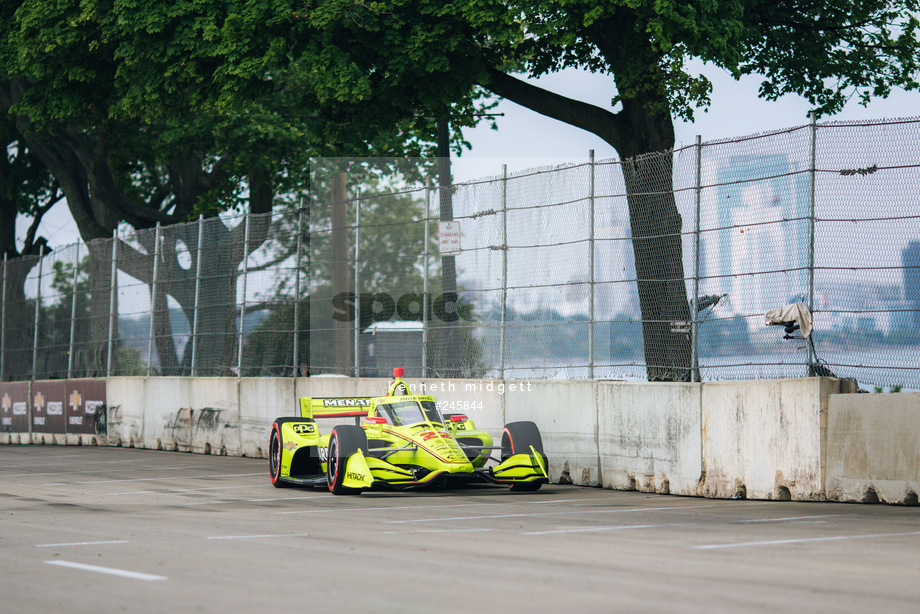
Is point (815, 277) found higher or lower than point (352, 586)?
higher

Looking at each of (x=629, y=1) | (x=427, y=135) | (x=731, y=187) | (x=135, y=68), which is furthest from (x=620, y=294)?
(x=135, y=68)

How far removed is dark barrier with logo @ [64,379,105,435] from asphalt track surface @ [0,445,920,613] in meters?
12.1

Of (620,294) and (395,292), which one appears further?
(395,292)

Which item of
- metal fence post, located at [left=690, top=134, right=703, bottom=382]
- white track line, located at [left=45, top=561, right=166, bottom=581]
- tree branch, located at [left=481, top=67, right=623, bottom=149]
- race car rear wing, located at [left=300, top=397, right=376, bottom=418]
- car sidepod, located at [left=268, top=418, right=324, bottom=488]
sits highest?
tree branch, located at [left=481, top=67, right=623, bottom=149]

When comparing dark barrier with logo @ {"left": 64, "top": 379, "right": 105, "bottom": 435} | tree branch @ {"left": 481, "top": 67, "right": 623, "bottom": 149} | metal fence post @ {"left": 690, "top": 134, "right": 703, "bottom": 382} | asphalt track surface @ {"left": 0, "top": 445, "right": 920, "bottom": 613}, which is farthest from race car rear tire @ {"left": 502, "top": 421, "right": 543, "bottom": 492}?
dark barrier with logo @ {"left": 64, "top": 379, "right": 105, "bottom": 435}

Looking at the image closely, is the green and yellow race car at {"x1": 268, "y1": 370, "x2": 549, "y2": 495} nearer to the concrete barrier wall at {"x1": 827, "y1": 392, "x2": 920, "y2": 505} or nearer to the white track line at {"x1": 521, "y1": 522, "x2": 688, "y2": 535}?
the concrete barrier wall at {"x1": 827, "y1": 392, "x2": 920, "y2": 505}

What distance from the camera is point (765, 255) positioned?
42.7 feet

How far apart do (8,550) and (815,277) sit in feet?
27.2

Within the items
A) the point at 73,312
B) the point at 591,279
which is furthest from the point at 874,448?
the point at 73,312

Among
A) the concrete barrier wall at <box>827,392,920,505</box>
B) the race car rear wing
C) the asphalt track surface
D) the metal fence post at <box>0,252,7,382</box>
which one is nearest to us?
the asphalt track surface

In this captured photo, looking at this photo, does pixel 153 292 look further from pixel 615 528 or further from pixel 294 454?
pixel 615 528

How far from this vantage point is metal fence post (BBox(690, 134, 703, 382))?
44.9 ft

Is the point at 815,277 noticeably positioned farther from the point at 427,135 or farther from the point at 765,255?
the point at 427,135

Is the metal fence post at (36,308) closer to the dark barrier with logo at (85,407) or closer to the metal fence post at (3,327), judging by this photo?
the metal fence post at (3,327)
